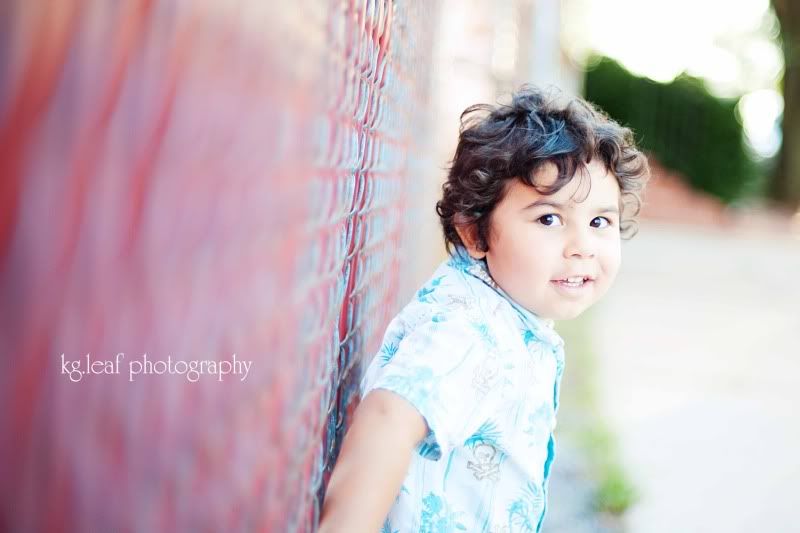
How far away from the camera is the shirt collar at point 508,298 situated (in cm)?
160

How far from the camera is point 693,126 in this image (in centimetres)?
1650

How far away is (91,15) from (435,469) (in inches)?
45.2

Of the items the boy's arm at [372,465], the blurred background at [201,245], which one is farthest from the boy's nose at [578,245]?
the boy's arm at [372,465]

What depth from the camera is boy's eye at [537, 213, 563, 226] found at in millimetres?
1594

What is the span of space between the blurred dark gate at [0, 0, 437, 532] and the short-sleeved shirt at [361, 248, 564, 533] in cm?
35

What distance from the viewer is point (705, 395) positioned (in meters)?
4.82

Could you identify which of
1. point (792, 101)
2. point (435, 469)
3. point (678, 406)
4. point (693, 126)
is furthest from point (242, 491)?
point (792, 101)

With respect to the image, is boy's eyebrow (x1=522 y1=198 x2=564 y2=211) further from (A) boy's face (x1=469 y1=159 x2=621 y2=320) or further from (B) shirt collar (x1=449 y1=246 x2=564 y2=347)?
(B) shirt collar (x1=449 y1=246 x2=564 y2=347)

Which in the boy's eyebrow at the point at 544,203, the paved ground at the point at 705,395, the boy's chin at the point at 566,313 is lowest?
the paved ground at the point at 705,395

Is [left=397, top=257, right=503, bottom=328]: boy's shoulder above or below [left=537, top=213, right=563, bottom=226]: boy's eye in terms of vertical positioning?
below

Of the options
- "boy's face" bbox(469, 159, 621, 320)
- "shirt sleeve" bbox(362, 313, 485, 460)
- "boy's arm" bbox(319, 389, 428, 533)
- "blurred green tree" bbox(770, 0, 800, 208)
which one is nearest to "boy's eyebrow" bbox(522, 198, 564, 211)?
"boy's face" bbox(469, 159, 621, 320)

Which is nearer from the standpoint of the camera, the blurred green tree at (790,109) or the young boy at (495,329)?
the young boy at (495,329)

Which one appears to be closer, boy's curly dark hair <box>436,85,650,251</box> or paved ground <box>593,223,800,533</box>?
boy's curly dark hair <box>436,85,650,251</box>

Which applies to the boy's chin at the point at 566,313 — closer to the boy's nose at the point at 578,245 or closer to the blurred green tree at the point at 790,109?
the boy's nose at the point at 578,245
